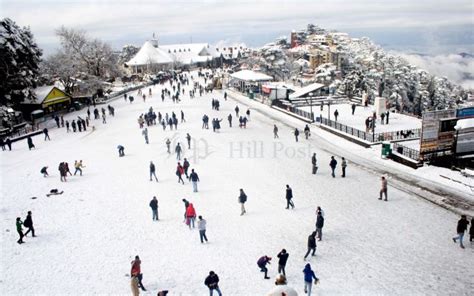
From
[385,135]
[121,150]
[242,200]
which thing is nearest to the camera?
[242,200]

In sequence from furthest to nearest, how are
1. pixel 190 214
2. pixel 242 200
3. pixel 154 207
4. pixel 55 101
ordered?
1. pixel 55 101
2. pixel 242 200
3. pixel 154 207
4. pixel 190 214

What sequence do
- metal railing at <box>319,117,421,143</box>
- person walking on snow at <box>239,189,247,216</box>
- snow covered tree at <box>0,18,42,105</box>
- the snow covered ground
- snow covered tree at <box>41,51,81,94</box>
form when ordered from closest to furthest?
1. person walking on snow at <box>239,189,247,216</box>
2. metal railing at <box>319,117,421,143</box>
3. the snow covered ground
4. snow covered tree at <box>0,18,42,105</box>
5. snow covered tree at <box>41,51,81,94</box>

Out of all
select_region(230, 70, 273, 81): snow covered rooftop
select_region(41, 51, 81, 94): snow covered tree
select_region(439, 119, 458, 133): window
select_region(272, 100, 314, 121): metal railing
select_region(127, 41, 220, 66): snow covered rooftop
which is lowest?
select_region(272, 100, 314, 121): metal railing

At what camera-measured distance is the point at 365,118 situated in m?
33.2

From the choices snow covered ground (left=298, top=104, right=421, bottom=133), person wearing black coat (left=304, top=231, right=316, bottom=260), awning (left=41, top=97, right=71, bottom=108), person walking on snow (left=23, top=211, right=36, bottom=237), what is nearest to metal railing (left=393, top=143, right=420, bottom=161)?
snow covered ground (left=298, top=104, right=421, bottom=133)

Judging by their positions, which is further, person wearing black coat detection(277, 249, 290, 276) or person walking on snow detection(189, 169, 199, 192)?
person walking on snow detection(189, 169, 199, 192)

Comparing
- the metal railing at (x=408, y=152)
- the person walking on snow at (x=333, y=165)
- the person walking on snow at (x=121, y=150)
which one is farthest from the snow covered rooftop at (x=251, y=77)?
the person walking on snow at (x=333, y=165)

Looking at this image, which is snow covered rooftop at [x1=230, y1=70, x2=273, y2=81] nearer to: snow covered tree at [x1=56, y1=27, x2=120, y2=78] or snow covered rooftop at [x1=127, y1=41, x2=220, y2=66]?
snow covered tree at [x1=56, y1=27, x2=120, y2=78]

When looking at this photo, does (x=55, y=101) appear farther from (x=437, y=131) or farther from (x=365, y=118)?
(x=437, y=131)

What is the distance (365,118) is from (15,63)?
3071 centimetres

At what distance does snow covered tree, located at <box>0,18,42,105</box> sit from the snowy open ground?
44.2 feet

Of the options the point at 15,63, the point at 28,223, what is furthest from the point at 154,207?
the point at 15,63

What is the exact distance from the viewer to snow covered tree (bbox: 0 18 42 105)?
33.8 meters

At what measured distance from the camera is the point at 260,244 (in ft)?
42.8
